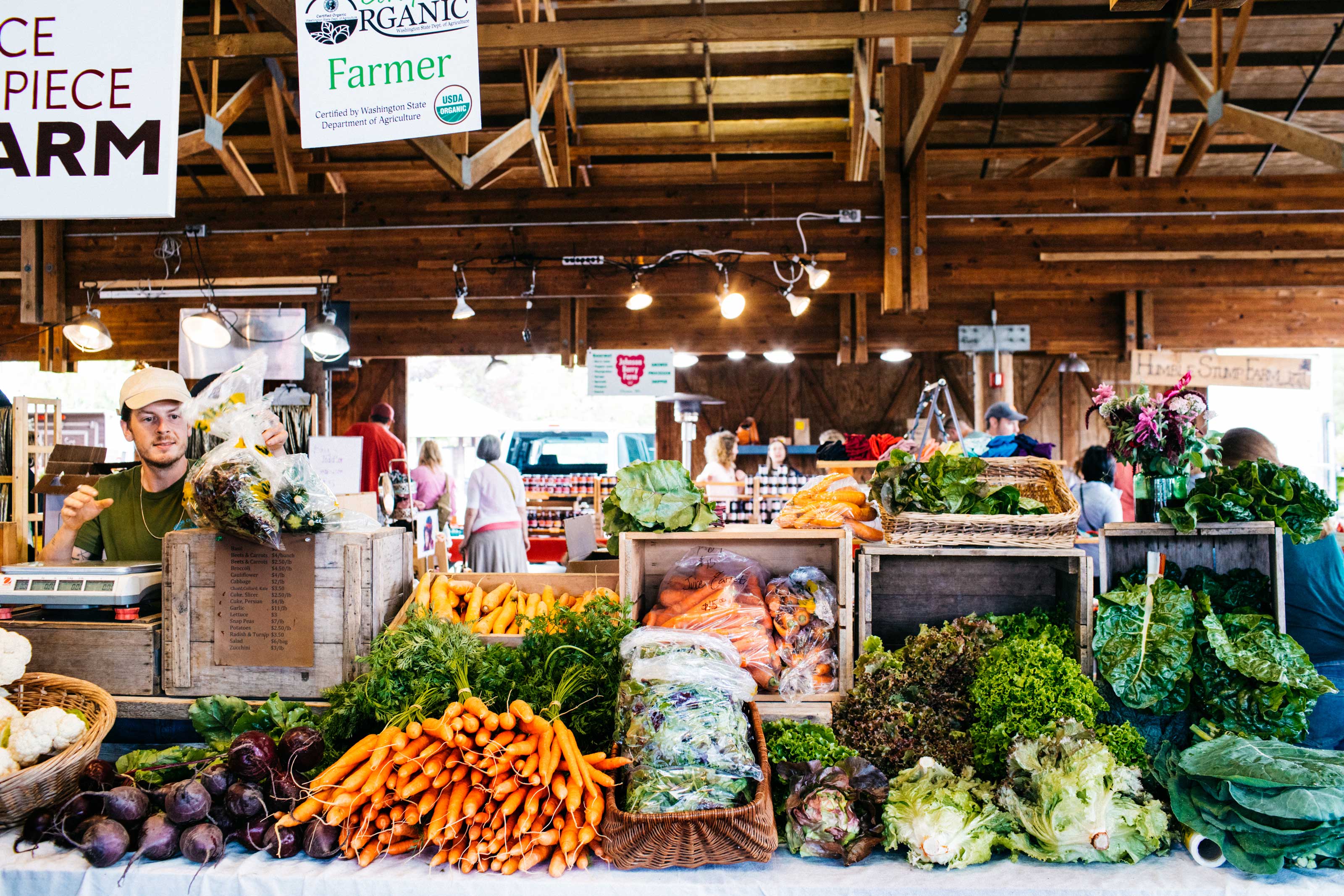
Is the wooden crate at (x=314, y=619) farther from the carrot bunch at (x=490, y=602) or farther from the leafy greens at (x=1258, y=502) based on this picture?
the leafy greens at (x=1258, y=502)

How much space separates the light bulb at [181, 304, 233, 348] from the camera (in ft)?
21.0

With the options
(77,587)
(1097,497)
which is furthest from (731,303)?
(77,587)

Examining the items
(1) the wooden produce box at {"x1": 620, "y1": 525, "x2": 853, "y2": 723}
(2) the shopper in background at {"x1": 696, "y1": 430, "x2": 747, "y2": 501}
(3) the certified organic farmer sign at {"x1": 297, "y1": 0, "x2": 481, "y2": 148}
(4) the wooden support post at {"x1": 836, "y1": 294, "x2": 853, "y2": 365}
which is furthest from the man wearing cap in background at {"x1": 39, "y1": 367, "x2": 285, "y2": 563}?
(4) the wooden support post at {"x1": 836, "y1": 294, "x2": 853, "y2": 365}

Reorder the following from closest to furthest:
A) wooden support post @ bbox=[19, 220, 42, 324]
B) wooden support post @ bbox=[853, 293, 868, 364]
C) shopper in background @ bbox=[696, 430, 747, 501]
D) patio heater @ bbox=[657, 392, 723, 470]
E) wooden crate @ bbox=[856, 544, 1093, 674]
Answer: wooden crate @ bbox=[856, 544, 1093, 674], wooden support post @ bbox=[19, 220, 42, 324], shopper in background @ bbox=[696, 430, 747, 501], wooden support post @ bbox=[853, 293, 868, 364], patio heater @ bbox=[657, 392, 723, 470]

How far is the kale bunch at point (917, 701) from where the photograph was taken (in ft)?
7.88

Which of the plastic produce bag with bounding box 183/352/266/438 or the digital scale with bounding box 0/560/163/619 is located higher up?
the plastic produce bag with bounding box 183/352/266/438

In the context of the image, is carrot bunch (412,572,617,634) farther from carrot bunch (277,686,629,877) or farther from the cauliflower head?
the cauliflower head

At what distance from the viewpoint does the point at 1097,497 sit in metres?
5.51

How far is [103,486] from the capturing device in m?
3.14

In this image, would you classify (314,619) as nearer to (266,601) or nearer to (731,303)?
(266,601)

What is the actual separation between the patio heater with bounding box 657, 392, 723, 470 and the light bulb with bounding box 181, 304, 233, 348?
5.74m

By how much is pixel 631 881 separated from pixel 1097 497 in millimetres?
4572

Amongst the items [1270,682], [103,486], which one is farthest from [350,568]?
[1270,682]

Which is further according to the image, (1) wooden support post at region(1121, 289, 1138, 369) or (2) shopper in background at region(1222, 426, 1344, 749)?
(1) wooden support post at region(1121, 289, 1138, 369)
